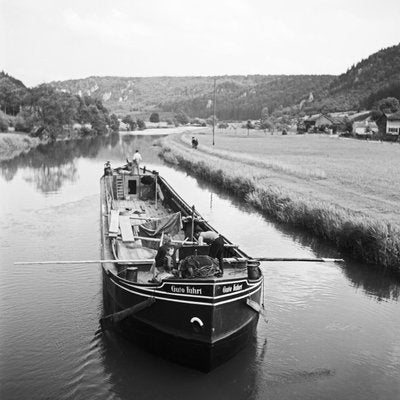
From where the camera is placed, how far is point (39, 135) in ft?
277

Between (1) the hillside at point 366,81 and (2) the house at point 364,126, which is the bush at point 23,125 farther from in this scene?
(1) the hillside at point 366,81

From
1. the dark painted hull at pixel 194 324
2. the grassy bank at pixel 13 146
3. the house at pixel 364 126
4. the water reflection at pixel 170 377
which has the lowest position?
Result: the water reflection at pixel 170 377

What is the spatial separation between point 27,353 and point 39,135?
78.1m

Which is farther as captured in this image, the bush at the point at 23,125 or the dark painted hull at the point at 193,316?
the bush at the point at 23,125

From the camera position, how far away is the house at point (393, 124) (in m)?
85.6

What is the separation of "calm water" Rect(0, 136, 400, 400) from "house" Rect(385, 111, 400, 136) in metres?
71.7

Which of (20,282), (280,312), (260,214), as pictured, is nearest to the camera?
(280,312)

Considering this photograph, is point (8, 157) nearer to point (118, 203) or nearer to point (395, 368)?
point (118, 203)

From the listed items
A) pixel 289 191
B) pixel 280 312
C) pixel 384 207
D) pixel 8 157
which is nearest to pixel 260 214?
pixel 289 191

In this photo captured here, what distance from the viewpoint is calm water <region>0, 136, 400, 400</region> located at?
10.2m

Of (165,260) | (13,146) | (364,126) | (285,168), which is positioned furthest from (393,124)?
(165,260)

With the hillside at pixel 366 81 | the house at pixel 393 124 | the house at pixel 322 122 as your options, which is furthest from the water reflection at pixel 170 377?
the hillside at pixel 366 81

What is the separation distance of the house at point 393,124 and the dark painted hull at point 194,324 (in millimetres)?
81590

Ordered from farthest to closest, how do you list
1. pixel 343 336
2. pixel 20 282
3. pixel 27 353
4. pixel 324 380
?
pixel 20 282 → pixel 343 336 → pixel 27 353 → pixel 324 380
